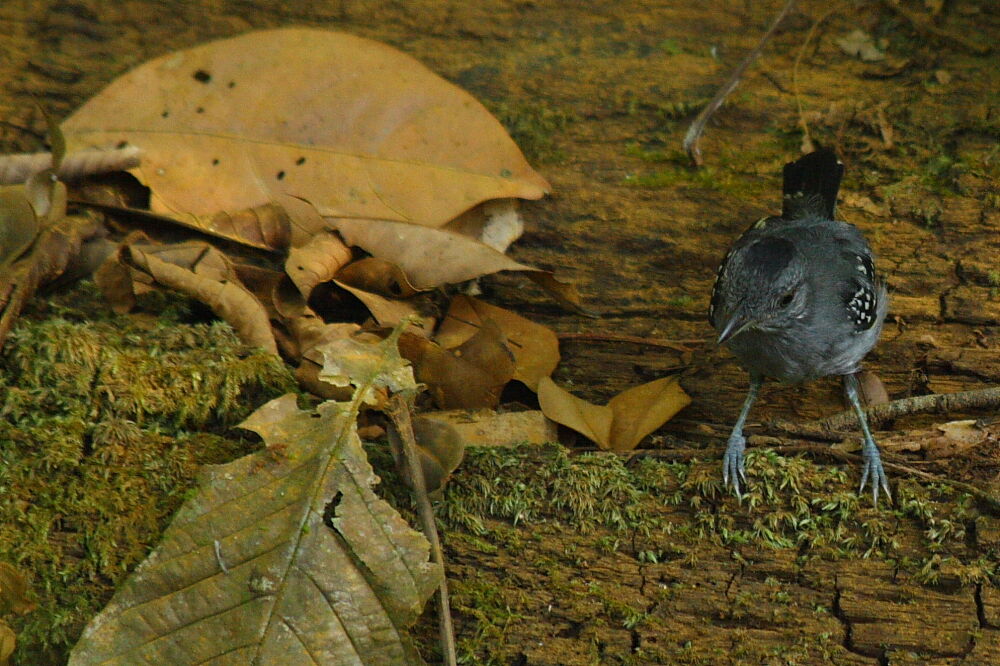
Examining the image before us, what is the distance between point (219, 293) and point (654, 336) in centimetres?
182

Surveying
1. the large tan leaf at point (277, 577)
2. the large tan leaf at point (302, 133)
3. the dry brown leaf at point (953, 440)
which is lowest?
the large tan leaf at point (277, 577)

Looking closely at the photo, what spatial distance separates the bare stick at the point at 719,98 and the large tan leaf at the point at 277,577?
2478 millimetres

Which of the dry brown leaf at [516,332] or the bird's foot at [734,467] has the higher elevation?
the bird's foot at [734,467]

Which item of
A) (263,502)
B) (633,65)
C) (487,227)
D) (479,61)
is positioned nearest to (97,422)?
(263,502)

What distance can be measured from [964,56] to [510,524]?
11.4 feet

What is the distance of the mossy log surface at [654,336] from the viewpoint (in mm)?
2967

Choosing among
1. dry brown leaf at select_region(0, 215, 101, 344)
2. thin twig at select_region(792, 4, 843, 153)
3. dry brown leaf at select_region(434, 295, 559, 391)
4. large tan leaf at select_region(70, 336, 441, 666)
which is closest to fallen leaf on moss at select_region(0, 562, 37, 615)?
large tan leaf at select_region(70, 336, 441, 666)

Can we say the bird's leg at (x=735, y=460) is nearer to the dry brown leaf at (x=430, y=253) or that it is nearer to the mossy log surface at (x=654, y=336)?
the mossy log surface at (x=654, y=336)

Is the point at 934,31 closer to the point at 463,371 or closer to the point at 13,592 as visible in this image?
the point at 463,371

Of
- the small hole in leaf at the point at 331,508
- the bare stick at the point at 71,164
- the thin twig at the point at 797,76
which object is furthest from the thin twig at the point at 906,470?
the bare stick at the point at 71,164

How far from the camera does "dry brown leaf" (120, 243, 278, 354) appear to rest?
359 centimetres

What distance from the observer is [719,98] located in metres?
4.78

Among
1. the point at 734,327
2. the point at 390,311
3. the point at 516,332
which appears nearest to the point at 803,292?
the point at 734,327

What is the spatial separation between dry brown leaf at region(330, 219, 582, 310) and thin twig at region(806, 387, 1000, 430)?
45.8 inches
